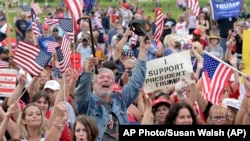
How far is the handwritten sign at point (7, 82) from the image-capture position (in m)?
11.2

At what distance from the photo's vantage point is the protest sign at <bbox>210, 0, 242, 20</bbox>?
58.6 ft

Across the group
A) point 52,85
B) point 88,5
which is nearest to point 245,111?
point 52,85

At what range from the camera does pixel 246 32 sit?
11.6 m

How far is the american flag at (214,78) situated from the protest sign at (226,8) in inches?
267

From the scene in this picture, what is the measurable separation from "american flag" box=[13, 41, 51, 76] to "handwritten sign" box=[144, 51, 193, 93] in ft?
4.69

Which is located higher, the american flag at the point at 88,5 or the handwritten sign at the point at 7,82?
the american flag at the point at 88,5

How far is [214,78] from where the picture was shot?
11.0 metres

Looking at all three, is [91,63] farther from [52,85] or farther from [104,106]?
[52,85]

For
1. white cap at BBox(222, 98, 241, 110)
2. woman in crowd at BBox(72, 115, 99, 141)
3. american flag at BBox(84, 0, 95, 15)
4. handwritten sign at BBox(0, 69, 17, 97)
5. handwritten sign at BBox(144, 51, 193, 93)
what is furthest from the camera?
american flag at BBox(84, 0, 95, 15)

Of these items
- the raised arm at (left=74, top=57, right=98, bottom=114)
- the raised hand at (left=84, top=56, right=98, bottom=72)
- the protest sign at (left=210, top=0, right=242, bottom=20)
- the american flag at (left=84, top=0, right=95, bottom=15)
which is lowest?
the raised arm at (left=74, top=57, right=98, bottom=114)

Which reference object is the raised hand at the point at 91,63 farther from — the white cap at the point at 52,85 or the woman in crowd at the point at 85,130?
the white cap at the point at 52,85

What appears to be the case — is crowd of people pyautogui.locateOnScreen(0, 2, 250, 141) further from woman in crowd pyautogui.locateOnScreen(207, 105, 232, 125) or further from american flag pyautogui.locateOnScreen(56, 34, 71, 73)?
american flag pyautogui.locateOnScreen(56, 34, 71, 73)

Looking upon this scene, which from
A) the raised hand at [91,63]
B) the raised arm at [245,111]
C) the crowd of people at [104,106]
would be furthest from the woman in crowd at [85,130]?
the raised arm at [245,111]

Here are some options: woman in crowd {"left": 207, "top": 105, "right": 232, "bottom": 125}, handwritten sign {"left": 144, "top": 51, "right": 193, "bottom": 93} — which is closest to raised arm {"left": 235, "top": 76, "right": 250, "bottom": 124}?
woman in crowd {"left": 207, "top": 105, "right": 232, "bottom": 125}
